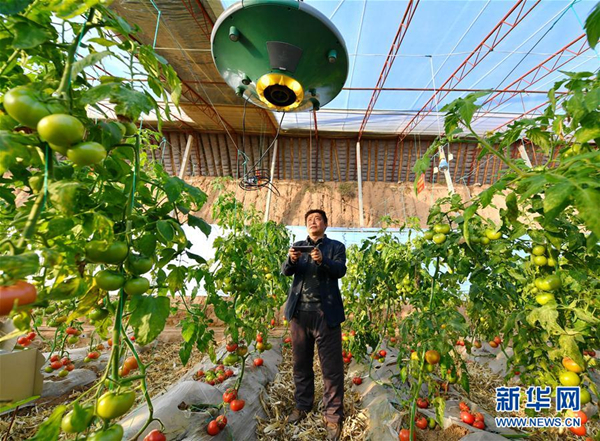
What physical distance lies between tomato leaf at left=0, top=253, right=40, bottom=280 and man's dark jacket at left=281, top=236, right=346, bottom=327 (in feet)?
5.83

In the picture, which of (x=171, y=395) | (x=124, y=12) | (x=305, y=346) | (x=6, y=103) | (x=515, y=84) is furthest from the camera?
(x=515, y=84)

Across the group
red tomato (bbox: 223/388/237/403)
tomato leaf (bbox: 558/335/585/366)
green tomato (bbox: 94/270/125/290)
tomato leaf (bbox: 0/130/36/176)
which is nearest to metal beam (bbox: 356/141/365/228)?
red tomato (bbox: 223/388/237/403)

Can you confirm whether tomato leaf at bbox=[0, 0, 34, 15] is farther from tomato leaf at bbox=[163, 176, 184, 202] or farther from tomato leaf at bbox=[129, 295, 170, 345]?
tomato leaf at bbox=[129, 295, 170, 345]

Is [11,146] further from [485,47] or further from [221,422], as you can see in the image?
[485,47]

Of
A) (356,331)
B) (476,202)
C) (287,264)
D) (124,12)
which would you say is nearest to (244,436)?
(287,264)

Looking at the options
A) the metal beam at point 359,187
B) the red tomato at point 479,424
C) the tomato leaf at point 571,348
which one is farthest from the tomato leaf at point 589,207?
the metal beam at point 359,187

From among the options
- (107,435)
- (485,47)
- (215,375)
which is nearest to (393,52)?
(485,47)

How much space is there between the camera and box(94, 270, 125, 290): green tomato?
1.78 ft

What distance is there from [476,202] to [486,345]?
4312 mm

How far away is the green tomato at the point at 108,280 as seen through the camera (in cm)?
54

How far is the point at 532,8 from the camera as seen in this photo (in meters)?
4.17

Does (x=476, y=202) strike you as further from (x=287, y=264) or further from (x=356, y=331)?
(x=356, y=331)

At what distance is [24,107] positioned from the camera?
1.44 ft

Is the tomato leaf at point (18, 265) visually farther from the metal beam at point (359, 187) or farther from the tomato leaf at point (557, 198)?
the metal beam at point (359, 187)
